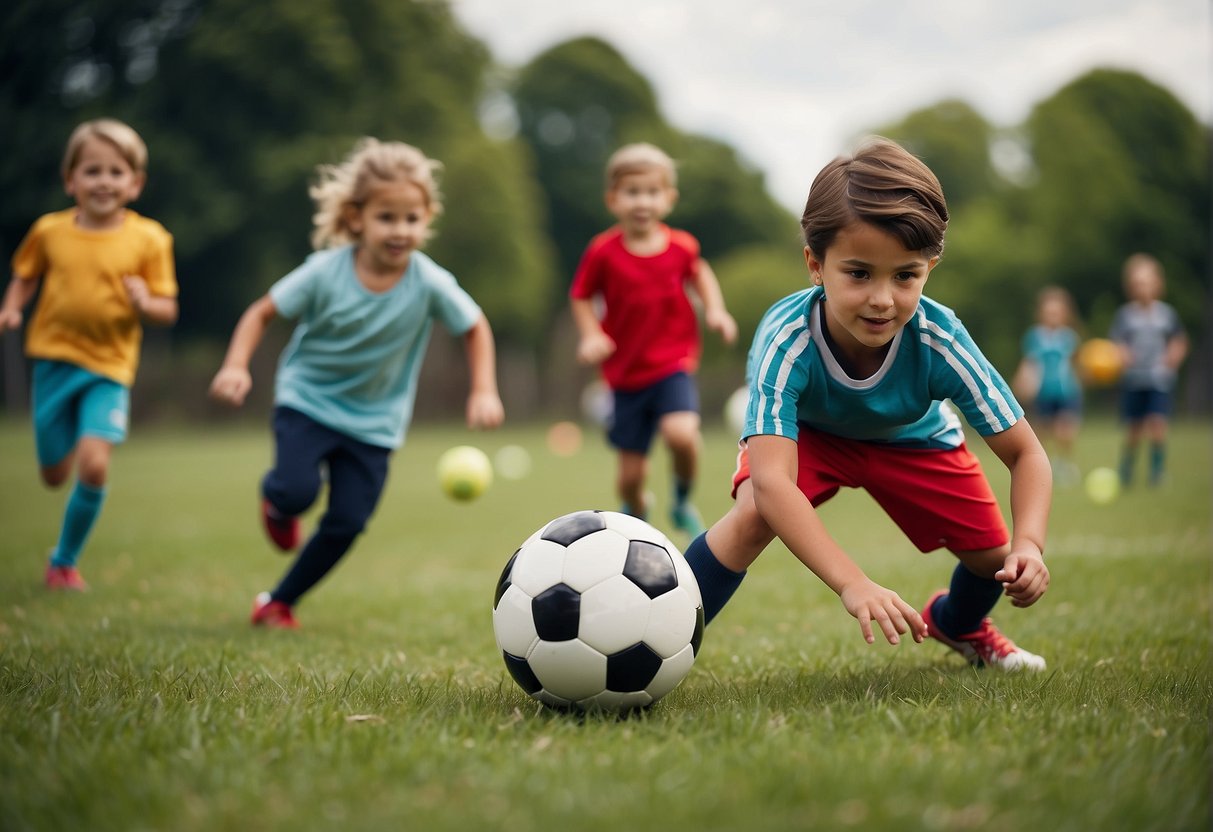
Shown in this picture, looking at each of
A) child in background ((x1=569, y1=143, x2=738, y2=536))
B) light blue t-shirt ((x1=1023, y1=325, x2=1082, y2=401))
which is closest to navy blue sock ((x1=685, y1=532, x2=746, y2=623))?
child in background ((x1=569, y1=143, x2=738, y2=536))

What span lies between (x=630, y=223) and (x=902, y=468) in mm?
3426

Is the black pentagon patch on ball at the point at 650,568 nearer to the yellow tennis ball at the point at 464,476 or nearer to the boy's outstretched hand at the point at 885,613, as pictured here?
the boy's outstretched hand at the point at 885,613

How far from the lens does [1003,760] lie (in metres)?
2.47

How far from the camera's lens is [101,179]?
5523 millimetres

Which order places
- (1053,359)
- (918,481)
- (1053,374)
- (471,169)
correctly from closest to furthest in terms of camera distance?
(918,481) → (1053,374) → (1053,359) → (471,169)

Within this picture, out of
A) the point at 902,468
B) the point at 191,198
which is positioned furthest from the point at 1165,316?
the point at 191,198

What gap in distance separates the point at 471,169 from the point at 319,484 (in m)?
27.8

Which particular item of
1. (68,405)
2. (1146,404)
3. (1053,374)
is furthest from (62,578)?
(1053,374)

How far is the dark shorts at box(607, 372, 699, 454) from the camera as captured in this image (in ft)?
22.0

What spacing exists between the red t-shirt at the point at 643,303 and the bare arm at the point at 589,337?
8 centimetres

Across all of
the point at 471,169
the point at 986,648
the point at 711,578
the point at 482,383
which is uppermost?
the point at 471,169

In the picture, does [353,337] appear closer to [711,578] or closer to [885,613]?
[711,578]

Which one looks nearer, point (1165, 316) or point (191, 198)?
point (1165, 316)

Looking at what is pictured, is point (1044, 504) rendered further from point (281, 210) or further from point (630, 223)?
point (281, 210)
